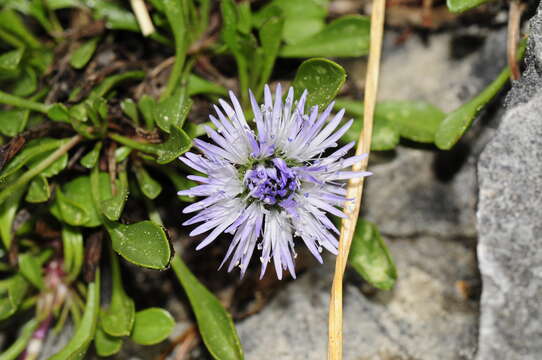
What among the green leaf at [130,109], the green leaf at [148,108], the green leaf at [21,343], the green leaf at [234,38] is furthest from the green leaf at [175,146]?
the green leaf at [21,343]

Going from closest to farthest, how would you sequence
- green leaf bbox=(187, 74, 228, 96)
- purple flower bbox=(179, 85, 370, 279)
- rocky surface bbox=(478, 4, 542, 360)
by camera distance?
1. purple flower bbox=(179, 85, 370, 279)
2. rocky surface bbox=(478, 4, 542, 360)
3. green leaf bbox=(187, 74, 228, 96)

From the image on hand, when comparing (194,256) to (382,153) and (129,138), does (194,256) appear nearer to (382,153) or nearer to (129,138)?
(129,138)

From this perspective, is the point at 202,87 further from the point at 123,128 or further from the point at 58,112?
the point at 58,112

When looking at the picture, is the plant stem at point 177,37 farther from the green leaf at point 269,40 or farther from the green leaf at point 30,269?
the green leaf at point 30,269

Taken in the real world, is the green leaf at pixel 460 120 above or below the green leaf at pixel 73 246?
above

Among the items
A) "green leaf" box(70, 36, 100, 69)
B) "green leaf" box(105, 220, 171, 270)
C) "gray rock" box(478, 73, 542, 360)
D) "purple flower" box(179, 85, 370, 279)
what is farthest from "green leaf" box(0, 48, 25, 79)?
"gray rock" box(478, 73, 542, 360)

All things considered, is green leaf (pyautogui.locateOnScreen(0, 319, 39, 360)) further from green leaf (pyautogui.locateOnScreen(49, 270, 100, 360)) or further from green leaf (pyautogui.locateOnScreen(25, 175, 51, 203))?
green leaf (pyautogui.locateOnScreen(25, 175, 51, 203))
